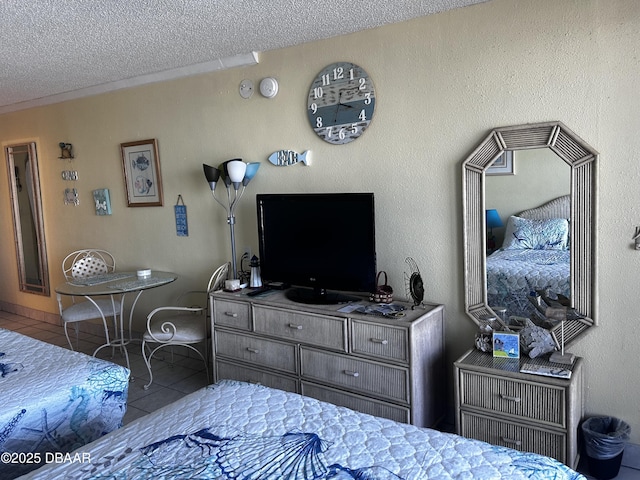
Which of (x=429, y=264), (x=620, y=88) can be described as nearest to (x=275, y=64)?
(x=429, y=264)

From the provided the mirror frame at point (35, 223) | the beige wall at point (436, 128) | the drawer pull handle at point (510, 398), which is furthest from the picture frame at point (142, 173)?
the drawer pull handle at point (510, 398)

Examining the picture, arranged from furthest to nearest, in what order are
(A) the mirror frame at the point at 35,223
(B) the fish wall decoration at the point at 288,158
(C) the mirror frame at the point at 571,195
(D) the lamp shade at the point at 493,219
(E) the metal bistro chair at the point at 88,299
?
(A) the mirror frame at the point at 35,223, (E) the metal bistro chair at the point at 88,299, (B) the fish wall decoration at the point at 288,158, (D) the lamp shade at the point at 493,219, (C) the mirror frame at the point at 571,195

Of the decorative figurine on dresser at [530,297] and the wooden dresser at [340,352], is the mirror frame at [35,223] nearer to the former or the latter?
the wooden dresser at [340,352]

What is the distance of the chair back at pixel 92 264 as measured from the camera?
462 centimetres

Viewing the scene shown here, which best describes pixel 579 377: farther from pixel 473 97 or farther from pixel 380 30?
pixel 380 30

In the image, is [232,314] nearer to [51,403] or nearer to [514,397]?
[51,403]

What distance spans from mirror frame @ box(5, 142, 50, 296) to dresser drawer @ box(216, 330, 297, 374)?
10.1 feet

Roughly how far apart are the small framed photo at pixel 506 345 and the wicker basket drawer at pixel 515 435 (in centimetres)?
31

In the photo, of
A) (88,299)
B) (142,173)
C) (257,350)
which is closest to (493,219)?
(257,350)

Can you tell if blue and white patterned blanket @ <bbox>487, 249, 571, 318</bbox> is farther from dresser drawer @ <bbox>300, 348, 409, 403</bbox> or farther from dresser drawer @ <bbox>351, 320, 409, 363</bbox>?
dresser drawer @ <bbox>300, 348, 409, 403</bbox>

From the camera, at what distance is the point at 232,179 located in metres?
3.45

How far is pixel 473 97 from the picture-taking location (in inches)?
105

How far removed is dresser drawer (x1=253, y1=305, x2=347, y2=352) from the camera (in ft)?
9.08

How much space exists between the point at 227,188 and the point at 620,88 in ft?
8.17
